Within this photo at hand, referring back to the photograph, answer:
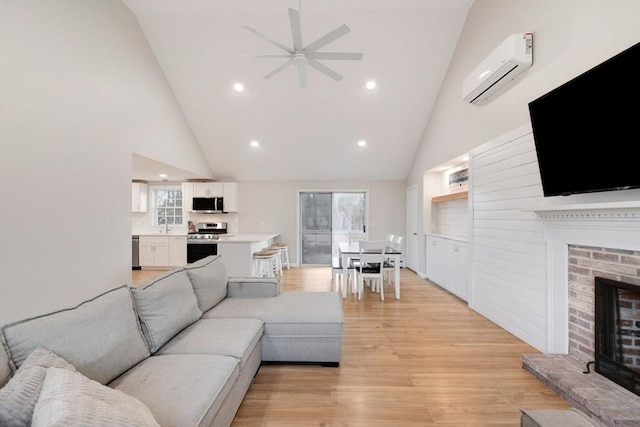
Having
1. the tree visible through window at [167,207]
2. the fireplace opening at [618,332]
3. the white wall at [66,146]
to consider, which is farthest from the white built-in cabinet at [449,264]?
the tree visible through window at [167,207]

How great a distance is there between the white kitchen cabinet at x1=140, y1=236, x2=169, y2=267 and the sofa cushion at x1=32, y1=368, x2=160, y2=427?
5.81 metres

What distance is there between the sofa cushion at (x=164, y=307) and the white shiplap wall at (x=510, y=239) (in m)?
2.99

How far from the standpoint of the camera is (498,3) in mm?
3188

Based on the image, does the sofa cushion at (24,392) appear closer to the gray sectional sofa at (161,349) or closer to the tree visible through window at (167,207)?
the gray sectional sofa at (161,349)

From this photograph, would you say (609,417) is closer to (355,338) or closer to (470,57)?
(355,338)

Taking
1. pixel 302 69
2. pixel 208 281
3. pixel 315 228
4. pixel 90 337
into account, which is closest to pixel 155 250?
pixel 315 228

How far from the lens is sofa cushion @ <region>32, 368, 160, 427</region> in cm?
80

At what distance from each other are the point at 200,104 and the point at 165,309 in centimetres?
428

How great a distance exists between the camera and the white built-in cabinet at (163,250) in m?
6.24

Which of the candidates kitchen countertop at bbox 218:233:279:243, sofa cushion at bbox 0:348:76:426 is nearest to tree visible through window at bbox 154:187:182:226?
kitchen countertop at bbox 218:233:279:243

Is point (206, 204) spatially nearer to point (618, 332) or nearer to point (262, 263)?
point (262, 263)

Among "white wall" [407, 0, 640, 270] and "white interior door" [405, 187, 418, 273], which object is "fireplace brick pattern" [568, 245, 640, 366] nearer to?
"white wall" [407, 0, 640, 270]

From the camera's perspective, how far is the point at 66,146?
288cm

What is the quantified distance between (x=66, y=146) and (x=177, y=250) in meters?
3.74
